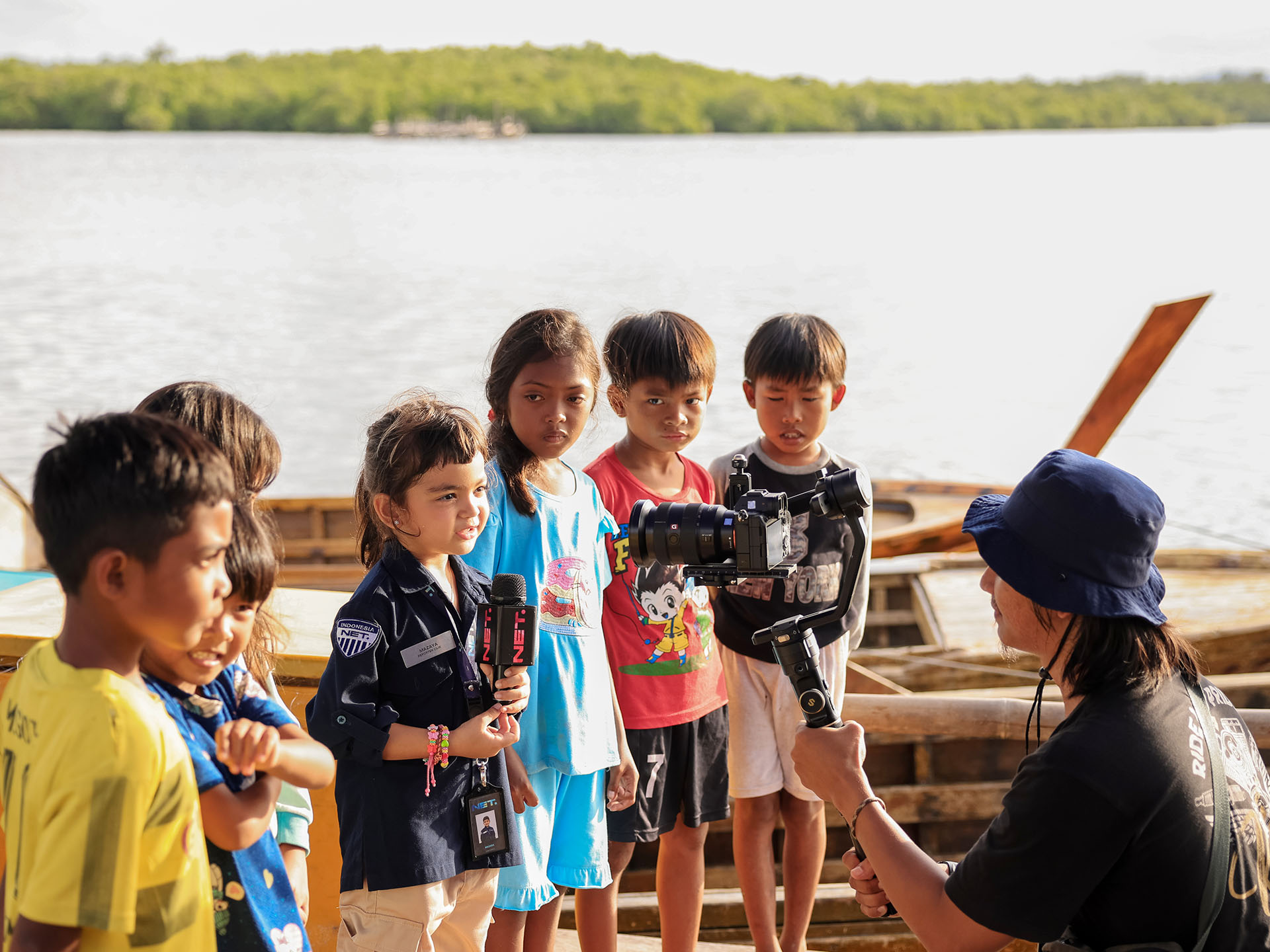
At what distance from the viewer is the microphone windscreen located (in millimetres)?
2242

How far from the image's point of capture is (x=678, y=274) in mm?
37125

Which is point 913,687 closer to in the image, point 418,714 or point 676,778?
point 676,778

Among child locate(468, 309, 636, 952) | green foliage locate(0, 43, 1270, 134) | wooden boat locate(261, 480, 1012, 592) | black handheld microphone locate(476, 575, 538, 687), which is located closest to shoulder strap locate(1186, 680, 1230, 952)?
black handheld microphone locate(476, 575, 538, 687)

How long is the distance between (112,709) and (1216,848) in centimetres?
154

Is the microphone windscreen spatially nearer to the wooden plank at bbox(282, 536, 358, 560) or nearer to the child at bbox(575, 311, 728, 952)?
the child at bbox(575, 311, 728, 952)

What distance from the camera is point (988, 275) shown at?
144 ft

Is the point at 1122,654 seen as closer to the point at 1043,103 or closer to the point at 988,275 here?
the point at 988,275

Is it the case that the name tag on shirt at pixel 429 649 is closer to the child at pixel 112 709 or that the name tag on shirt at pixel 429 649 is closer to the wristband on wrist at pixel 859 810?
the child at pixel 112 709

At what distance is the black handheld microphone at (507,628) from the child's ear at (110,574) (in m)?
0.81

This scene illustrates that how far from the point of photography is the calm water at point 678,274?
23266mm

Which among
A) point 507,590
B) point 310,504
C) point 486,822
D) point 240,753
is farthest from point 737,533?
point 310,504

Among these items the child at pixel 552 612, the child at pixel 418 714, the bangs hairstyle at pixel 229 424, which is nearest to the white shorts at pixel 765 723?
the child at pixel 552 612

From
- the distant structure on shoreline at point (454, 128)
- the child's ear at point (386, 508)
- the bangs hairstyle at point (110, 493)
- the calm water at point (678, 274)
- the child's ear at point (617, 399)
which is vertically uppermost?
the distant structure on shoreline at point (454, 128)

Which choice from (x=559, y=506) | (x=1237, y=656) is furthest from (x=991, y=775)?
(x=559, y=506)
